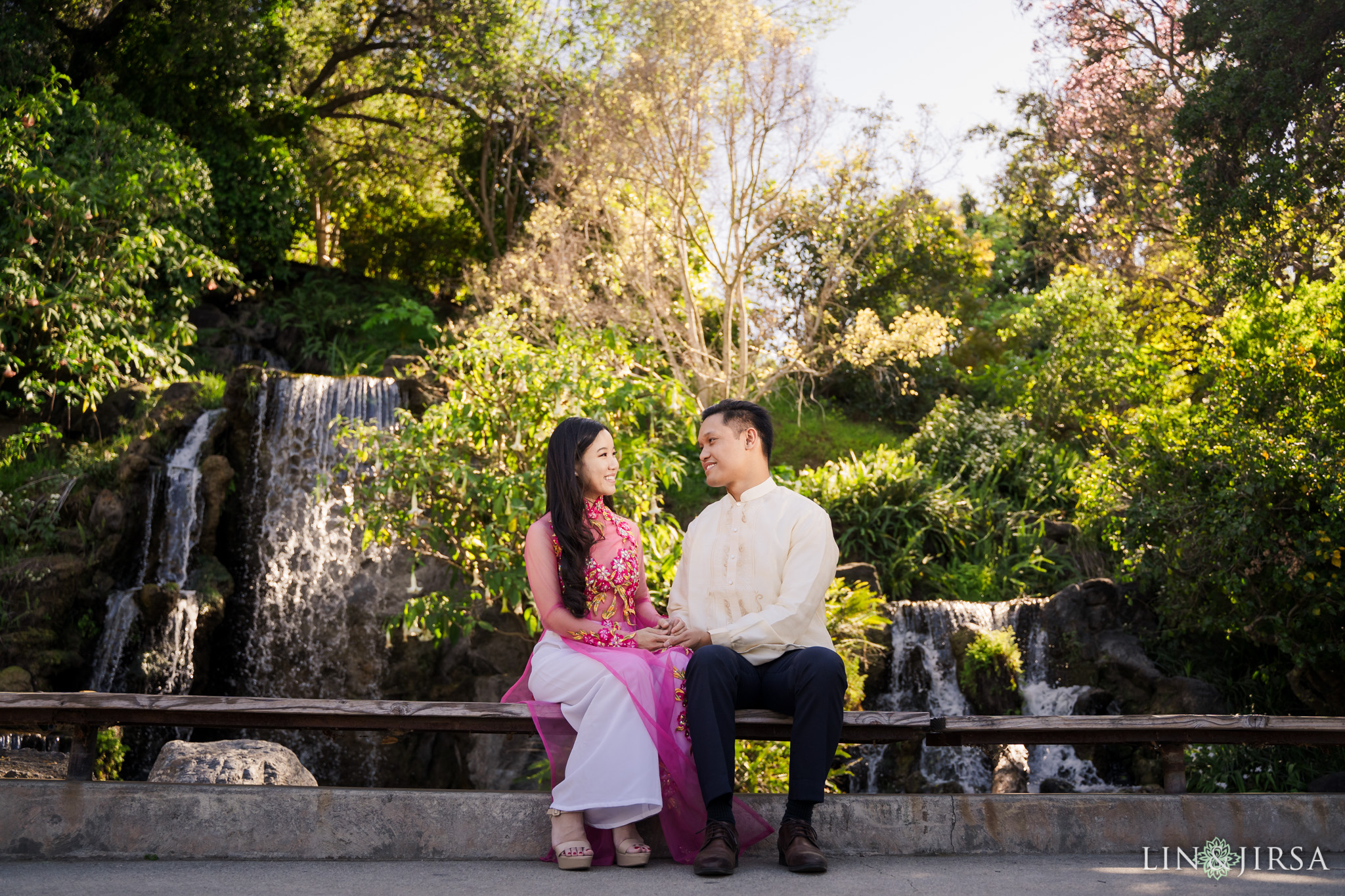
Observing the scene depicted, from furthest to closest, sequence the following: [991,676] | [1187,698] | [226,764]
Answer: [991,676] → [1187,698] → [226,764]

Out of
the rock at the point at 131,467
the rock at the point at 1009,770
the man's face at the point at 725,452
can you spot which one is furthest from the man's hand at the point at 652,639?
the rock at the point at 131,467

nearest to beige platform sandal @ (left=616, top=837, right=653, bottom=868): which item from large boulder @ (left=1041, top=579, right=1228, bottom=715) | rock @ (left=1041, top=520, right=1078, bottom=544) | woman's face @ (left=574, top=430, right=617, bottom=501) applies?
woman's face @ (left=574, top=430, right=617, bottom=501)

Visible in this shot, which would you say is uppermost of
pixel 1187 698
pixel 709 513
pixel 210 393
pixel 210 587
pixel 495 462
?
pixel 210 393

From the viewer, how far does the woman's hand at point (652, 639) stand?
377 centimetres

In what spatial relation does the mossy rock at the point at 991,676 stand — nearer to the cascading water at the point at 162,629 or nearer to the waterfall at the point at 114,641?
the cascading water at the point at 162,629

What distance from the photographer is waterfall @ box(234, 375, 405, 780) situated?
9.98 metres

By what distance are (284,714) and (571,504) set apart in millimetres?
1425

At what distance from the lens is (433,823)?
3725 mm

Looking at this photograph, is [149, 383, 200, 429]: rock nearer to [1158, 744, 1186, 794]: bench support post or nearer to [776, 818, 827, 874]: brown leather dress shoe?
[776, 818, 827, 874]: brown leather dress shoe

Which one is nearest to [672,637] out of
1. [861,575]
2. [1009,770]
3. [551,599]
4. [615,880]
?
[551,599]

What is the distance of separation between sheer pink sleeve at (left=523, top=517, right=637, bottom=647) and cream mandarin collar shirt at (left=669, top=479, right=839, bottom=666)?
1.03 ft

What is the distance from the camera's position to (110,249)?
40.0ft

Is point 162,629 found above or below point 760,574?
below

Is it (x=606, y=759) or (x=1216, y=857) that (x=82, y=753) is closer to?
(x=606, y=759)
